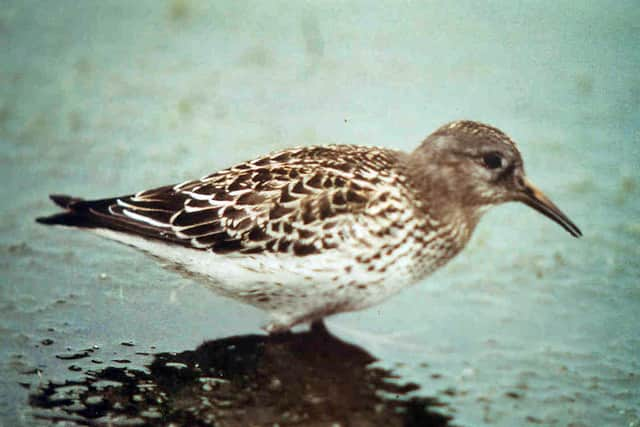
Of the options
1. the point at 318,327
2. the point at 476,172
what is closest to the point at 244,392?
the point at 318,327

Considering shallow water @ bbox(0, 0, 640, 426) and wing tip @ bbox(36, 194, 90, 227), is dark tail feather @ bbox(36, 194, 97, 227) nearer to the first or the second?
wing tip @ bbox(36, 194, 90, 227)

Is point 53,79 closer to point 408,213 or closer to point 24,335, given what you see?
point 24,335

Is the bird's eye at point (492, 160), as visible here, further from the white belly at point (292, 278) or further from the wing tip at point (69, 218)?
the wing tip at point (69, 218)

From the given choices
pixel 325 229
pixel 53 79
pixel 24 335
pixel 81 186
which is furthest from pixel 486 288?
pixel 53 79

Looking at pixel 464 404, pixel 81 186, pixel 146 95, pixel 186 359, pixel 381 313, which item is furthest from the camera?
pixel 146 95

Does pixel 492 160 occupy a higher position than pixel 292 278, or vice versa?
pixel 492 160

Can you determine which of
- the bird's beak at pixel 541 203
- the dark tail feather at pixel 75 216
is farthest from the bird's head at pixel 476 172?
the dark tail feather at pixel 75 216

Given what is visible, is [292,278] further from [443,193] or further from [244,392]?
[443,193]

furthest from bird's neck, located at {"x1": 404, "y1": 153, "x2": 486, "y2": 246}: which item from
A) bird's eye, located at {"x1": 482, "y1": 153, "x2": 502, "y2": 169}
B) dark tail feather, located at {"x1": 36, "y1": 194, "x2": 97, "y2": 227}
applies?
dark tail feather, located at {"x1": 36, "y1": 194, "x2": 97, "y2": 227}
